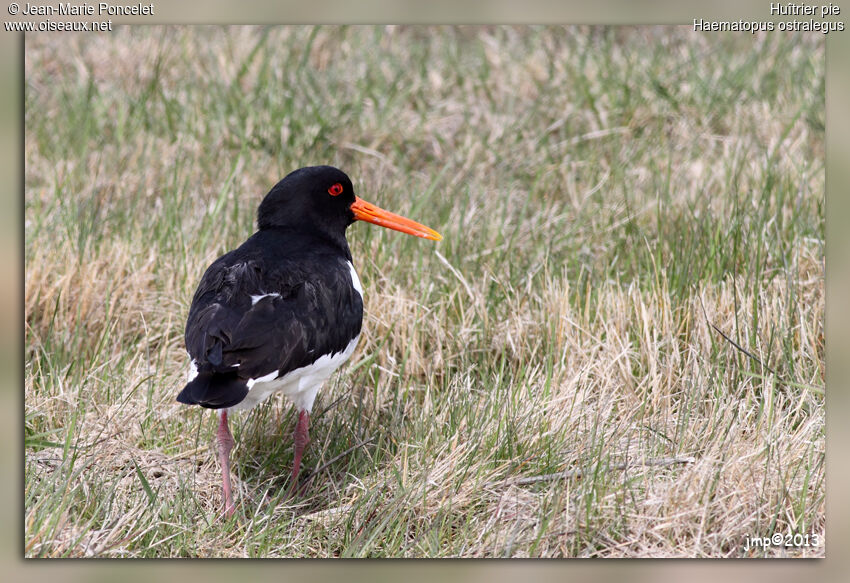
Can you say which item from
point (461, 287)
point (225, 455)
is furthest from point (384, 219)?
point (225, 455)

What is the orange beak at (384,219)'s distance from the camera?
474 cm

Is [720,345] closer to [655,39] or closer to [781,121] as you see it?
[781,121]

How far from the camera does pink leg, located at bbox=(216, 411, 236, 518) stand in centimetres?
391

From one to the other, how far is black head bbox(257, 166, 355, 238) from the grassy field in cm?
58

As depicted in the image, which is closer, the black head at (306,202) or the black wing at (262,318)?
the black wing at (262,318)

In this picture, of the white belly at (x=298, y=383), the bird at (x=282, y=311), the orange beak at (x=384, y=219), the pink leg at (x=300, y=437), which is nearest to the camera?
the bird at (x=282, y=311)

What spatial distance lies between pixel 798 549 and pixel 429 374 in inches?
70.6

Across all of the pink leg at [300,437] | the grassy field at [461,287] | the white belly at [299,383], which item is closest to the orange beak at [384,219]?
the grassy field at [461,287]

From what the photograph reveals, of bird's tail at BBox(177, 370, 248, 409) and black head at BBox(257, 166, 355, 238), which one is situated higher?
black head at BBox(257, 166, 355, 238)

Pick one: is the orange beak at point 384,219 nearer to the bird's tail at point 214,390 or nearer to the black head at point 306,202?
the black head at point 306,202

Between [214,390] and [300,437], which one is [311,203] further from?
[214,390]

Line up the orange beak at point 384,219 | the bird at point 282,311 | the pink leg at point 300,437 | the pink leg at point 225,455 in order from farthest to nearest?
the orange beak at point 384,219, the pink leg at point 300,437, the pink leg at point 225,455, the bird at point 282,311

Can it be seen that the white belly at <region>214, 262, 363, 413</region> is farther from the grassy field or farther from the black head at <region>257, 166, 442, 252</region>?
Answer: the black head at <region>257, 166, 442, 252</region>

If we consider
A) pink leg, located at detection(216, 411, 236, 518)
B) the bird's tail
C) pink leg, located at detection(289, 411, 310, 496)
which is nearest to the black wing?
the bird's tail
